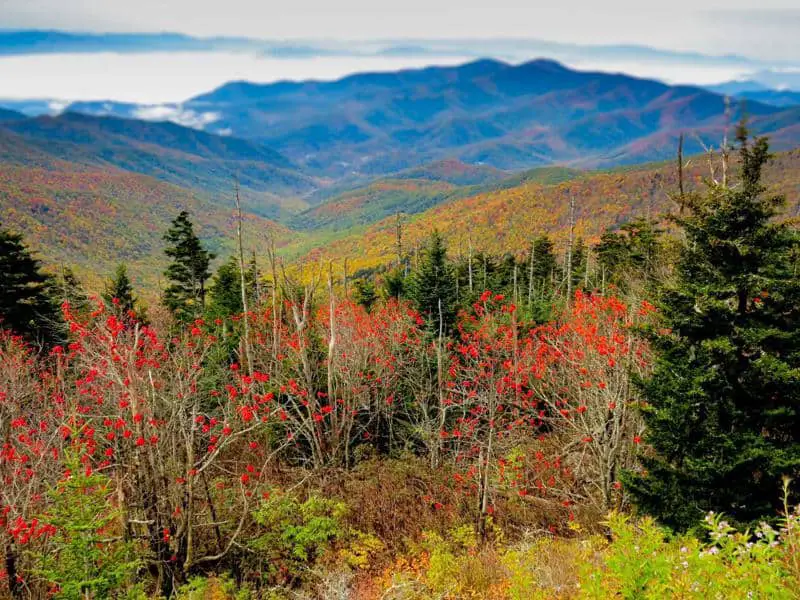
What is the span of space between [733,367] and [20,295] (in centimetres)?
3377

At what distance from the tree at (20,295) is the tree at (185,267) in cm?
787

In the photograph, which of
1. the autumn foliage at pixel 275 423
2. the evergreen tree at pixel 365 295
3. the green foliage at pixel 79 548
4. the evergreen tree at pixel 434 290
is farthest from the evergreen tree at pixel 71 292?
the green foliage at pixel 79 548

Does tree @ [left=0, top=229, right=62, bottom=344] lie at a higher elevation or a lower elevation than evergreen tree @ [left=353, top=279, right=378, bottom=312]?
higher

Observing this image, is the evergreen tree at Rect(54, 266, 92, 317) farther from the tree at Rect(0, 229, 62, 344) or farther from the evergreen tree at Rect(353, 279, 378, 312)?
the evergreen tree at Rect(353, 279, 378, 312)

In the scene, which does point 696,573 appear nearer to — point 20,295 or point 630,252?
point 20,295

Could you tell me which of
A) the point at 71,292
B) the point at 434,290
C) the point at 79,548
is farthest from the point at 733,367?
the point at 71,292

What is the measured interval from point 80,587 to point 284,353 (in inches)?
619

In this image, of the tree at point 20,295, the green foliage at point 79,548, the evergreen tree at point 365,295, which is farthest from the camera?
the evergreen tree at point 365,295

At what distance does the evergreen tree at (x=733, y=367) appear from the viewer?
998 cm

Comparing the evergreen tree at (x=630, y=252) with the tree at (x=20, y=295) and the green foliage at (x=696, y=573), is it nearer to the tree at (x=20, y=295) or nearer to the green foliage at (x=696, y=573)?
the green foliage at (x=696, y=573)

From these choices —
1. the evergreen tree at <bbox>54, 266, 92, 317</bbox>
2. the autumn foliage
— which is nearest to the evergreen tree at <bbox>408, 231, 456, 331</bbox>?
the autumn foliage

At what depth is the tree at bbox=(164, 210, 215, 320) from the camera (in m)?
36.1

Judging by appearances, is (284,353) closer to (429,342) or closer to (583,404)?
(429,342)

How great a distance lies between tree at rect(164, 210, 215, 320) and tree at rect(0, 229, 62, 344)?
787 centimetres
